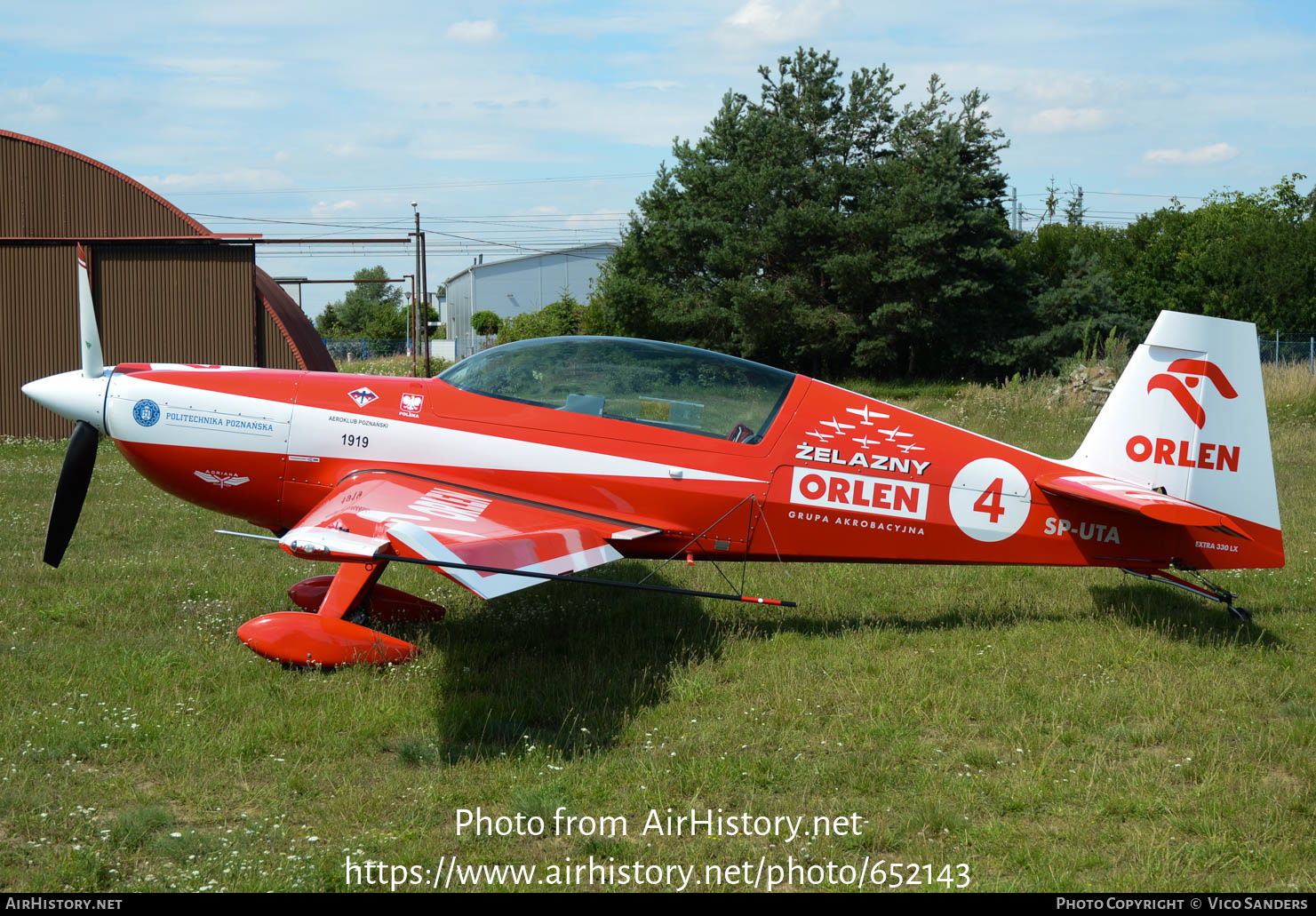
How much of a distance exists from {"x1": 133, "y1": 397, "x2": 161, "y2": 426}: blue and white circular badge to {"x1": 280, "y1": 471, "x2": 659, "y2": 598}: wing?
1410 mm

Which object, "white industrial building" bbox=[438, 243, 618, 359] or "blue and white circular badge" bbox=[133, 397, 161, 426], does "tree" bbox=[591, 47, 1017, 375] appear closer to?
"blue and white circular badge" bbox=[133, 397, 161, 426]

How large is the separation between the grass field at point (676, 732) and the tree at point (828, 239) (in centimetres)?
2493

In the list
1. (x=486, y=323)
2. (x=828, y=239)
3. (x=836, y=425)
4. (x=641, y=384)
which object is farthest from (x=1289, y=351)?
(x=486, y=323)

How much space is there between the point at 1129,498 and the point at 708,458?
9.01ft

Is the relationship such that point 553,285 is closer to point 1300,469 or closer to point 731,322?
point 731,322

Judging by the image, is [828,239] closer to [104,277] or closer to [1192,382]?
[104,277]

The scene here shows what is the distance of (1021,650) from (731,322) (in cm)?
2834

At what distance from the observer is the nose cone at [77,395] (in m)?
7.07

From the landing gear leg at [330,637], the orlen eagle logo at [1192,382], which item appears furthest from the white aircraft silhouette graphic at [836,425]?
the landing gear leg at [330,637]

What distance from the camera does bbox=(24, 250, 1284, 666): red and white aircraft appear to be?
6613 mm

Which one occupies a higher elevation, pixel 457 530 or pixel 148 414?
pixel 148 414

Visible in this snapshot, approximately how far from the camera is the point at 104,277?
19000 mm

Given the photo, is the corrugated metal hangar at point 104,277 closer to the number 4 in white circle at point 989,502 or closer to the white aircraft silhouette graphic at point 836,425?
the white aircraft silhouette graphic at point 836,425

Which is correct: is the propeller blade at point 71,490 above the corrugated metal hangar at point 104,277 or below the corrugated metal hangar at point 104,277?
below
